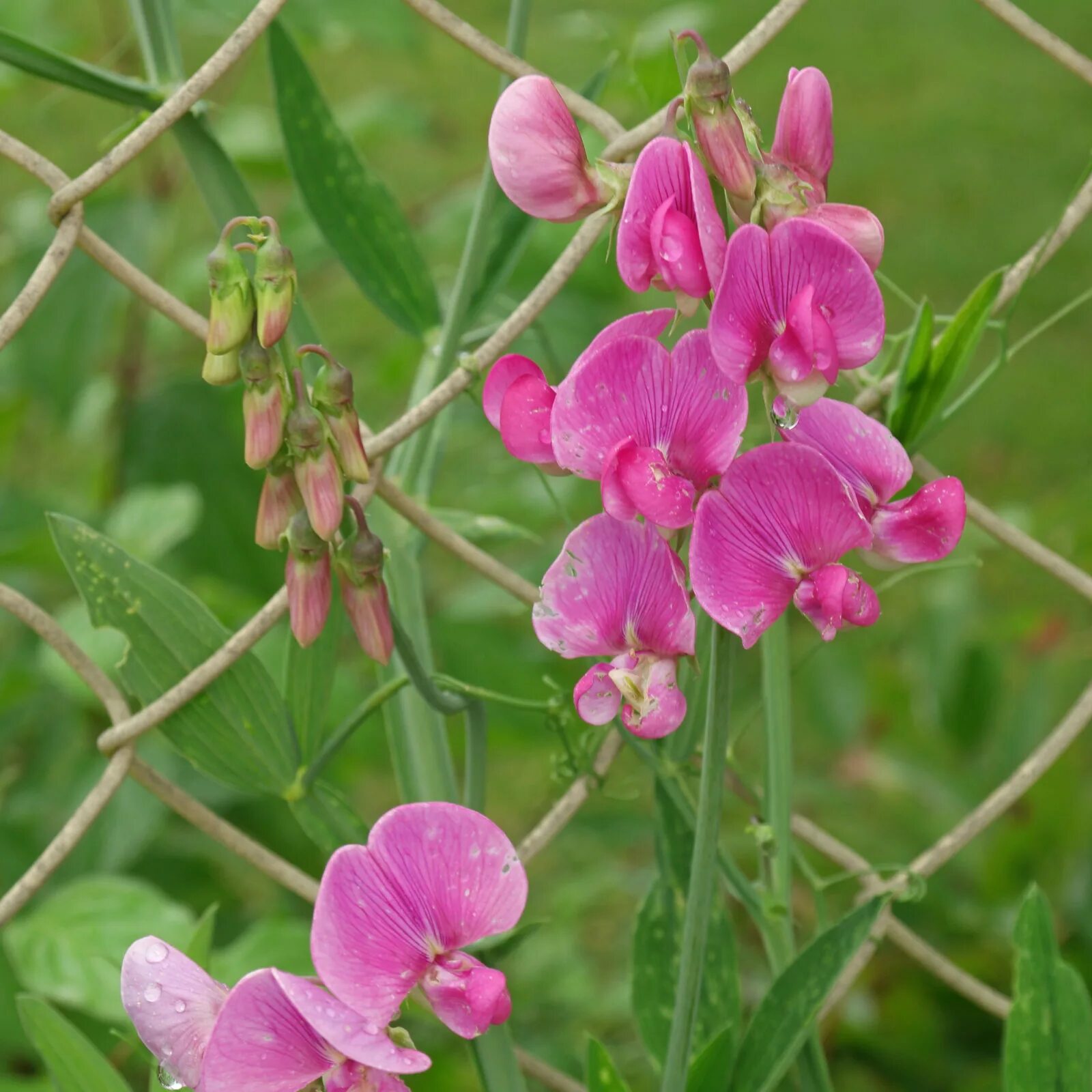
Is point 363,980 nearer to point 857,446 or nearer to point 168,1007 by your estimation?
point 168,1007

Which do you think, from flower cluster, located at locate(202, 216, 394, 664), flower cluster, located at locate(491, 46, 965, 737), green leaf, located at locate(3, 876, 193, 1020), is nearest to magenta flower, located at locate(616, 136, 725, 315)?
flower cluster, located at locate(491, 46, 965, 737)

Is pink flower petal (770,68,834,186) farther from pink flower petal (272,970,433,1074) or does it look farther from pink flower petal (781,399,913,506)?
pink flower petal (272,970,433,1074)

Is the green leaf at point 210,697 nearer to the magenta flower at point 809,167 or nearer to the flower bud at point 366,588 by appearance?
the flower bud at point 366,588

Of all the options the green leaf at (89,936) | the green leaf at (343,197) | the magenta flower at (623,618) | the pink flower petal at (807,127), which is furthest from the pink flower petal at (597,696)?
the green leaf at (89,936)

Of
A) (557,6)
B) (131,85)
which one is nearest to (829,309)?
(131,85)

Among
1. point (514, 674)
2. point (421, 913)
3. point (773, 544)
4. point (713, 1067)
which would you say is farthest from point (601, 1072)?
point (514, 674)
